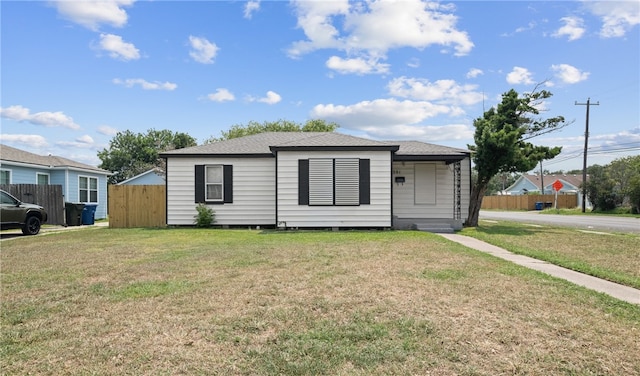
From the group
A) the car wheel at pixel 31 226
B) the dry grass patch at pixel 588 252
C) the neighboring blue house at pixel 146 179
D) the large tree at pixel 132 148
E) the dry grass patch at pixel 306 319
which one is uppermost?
the large tree at pixel 132 148

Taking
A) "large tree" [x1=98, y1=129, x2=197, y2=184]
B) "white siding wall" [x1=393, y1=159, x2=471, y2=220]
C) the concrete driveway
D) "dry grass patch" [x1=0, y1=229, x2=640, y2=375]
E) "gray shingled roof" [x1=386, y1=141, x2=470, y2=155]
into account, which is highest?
"large tree" [x1=98, y1=129, x2=197, y2=184]

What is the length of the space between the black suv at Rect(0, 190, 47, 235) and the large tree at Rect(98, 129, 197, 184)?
44.1m

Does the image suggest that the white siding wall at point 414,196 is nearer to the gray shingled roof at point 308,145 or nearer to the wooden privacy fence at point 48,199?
the gray shingled roof at point 308,145

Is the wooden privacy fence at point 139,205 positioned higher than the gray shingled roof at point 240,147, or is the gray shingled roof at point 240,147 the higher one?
the gray shingled roof at point 240,147

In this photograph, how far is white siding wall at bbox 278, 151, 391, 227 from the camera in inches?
514

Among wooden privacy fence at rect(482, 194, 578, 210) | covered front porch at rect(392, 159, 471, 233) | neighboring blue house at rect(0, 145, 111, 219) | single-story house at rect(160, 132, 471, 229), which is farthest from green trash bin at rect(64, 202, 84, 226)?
wooden privacy fence at rect(482, 194, 578, 210)

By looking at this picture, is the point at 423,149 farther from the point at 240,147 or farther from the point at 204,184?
the point at 204,184

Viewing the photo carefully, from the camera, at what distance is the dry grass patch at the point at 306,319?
2.91 m

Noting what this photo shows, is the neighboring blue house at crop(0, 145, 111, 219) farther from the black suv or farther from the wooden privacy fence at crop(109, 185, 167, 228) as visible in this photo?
the black suv

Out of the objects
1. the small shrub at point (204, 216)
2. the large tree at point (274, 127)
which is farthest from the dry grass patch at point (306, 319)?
the large tree at point (274, 127)

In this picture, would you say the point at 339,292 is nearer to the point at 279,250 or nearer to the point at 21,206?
the point at 279,250

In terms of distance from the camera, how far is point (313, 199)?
13102 mm

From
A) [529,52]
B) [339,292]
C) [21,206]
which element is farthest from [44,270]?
[529,52]

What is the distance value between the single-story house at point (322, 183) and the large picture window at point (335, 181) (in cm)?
3
